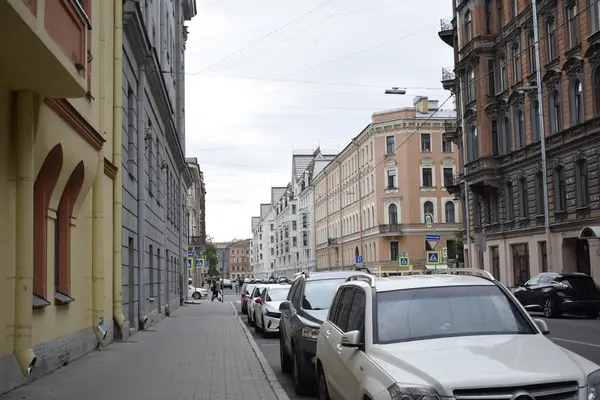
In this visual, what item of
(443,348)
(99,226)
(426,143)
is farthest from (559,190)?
(426,143)

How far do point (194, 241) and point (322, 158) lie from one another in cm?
3401

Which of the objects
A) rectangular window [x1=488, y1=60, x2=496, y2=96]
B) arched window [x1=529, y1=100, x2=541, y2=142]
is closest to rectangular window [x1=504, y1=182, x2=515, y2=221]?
arched window [x1=529, y1=100, x2=541, y2=142]

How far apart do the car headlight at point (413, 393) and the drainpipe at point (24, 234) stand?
6.29 metres

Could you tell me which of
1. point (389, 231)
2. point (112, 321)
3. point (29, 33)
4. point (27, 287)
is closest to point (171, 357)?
point (112, 321)

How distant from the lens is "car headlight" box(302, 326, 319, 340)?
32.8 feet

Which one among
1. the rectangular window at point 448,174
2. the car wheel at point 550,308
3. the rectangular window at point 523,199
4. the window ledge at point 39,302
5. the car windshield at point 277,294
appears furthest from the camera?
the rectangular window at point 448,174

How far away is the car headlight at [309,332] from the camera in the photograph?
9.98 m

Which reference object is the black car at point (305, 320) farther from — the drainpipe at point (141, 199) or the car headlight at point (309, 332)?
the drainpipe at point (141, 199)

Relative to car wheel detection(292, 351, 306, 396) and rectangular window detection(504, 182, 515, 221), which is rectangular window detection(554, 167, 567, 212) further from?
car wheel detection(292, 351, 306, 396)

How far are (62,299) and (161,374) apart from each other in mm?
2072

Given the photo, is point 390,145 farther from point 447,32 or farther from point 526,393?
point 526,393

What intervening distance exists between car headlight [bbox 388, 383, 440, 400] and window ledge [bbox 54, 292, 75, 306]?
8203mm

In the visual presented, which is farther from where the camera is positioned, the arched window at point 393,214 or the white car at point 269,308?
the arched window at point 393,214

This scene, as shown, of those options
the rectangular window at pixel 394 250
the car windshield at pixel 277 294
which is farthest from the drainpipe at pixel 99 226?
the rectangular window at pixel 394 250
